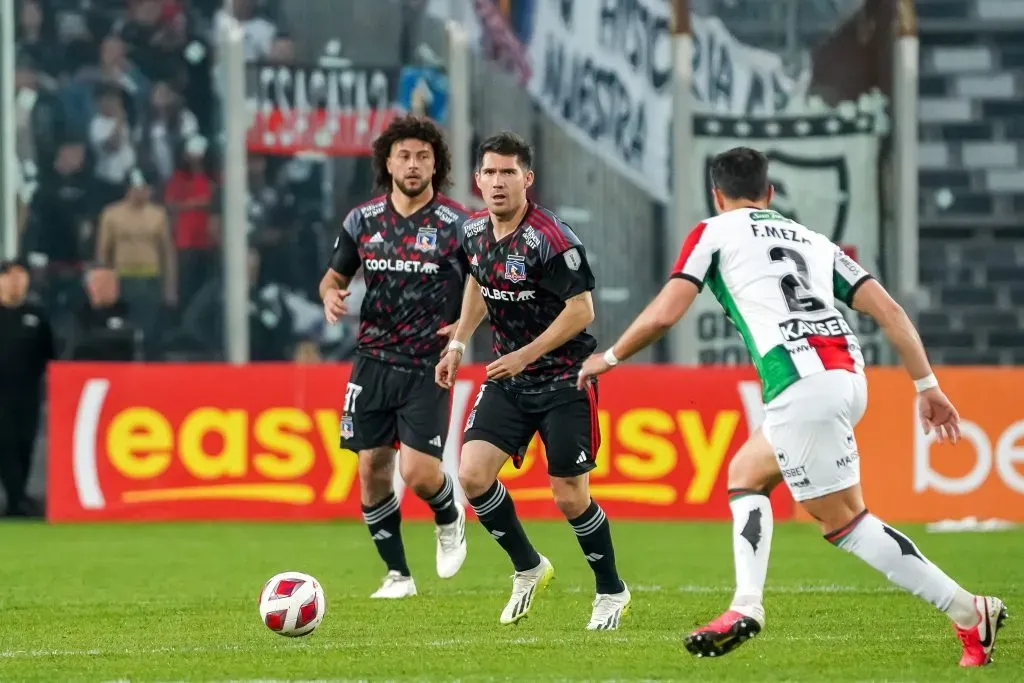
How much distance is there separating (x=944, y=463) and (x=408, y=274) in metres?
6.41

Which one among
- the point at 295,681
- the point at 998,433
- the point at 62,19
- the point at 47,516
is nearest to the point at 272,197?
the point at 62,19

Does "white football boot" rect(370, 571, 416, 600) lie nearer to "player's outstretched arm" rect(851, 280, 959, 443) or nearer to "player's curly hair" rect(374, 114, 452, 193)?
"player's curly hair" rect(374, 114, 452, 193)

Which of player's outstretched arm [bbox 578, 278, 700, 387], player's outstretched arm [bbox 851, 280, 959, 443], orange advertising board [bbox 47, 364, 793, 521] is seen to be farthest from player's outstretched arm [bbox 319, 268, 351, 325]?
orange advertising board [bbox 47, 364, 793, 521]

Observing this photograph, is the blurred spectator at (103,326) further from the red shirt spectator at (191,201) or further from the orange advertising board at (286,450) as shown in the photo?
the orange advertising board at (286,450)

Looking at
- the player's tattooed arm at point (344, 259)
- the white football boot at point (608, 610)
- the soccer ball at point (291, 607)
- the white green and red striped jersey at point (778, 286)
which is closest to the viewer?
the white green and red striped jersey at point (778, 286)

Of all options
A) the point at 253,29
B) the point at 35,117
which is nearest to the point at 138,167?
the point at 35,117

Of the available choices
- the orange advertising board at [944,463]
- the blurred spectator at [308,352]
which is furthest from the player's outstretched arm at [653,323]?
the blurred spectator at [308,352]

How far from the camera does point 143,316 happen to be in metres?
17.0

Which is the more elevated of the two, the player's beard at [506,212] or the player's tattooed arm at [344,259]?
the player's beard at [506,212]

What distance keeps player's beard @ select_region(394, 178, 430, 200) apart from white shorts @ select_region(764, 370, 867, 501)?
10.3 ft

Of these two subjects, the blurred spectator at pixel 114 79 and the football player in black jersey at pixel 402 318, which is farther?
the blurred spectator at pixel 114 79

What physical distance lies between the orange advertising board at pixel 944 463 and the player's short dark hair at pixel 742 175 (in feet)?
25.3

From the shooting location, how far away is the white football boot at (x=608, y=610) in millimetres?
7828

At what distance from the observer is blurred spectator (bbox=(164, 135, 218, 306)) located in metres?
17.0
